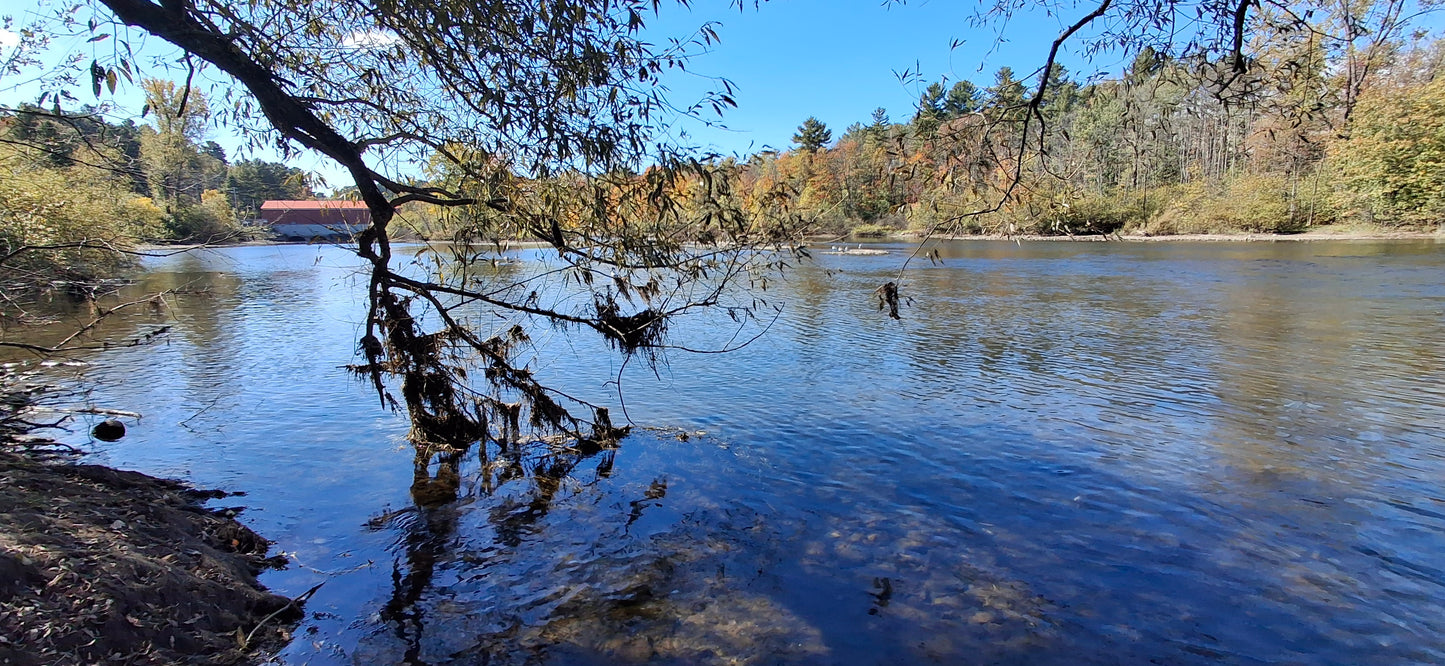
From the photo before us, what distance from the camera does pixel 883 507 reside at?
666 cm

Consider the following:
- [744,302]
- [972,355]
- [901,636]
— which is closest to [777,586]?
[901,636]

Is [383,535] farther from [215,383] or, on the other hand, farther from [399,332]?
[215,383]

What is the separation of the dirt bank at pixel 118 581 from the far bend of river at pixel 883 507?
0.42 metres

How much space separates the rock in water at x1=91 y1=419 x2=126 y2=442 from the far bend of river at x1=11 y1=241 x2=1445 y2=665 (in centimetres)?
21

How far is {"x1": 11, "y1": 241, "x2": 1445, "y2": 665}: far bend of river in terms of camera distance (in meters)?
4.60

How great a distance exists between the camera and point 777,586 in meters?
5.22

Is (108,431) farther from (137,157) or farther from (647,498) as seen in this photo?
(647,498)

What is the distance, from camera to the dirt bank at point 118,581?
321 cm

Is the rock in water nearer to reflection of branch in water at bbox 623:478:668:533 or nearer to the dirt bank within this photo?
the dirt bank

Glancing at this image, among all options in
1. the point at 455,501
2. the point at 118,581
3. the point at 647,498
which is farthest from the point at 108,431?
the point at 647,498

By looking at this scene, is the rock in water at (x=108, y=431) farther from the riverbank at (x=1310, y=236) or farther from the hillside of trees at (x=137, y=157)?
the riverbank at (x=1310, y=236)

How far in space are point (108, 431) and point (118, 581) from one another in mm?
6335

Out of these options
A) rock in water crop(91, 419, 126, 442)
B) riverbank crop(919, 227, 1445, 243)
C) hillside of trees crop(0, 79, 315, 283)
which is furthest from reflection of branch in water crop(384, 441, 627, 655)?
riverbank crop(919, 227, 1445, 243)

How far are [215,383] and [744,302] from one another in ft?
43.6
